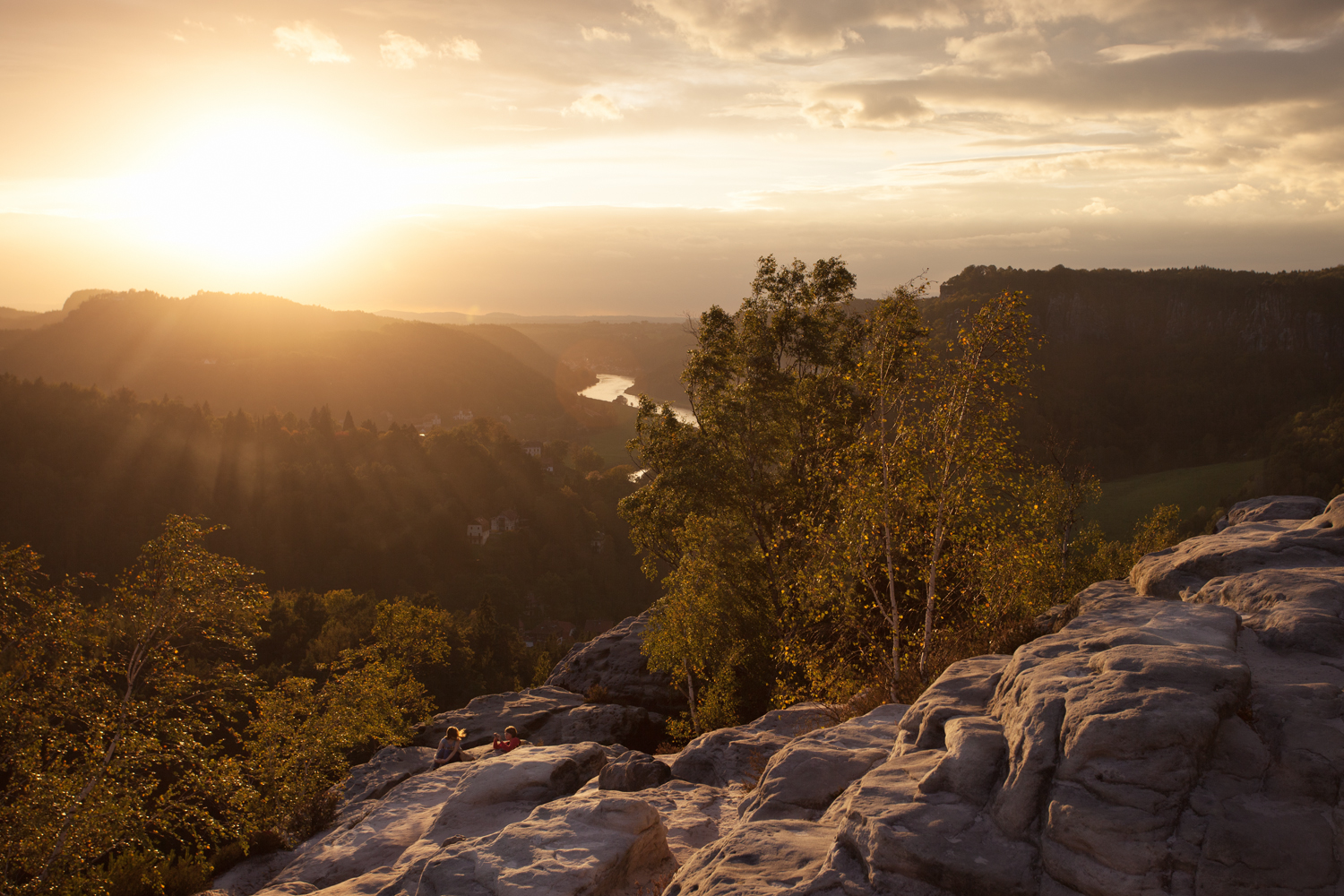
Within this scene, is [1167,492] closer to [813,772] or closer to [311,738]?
[311,738]

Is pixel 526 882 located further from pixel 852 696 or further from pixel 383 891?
pixel 852 696

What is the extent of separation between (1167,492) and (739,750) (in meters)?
137

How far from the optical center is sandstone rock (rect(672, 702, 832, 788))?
56.3ft

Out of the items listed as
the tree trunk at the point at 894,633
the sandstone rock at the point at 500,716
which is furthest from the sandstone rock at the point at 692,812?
the sandstone rock at the point at 500,716

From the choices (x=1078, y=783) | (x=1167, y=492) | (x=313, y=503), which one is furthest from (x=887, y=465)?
(x=1167, y=492)

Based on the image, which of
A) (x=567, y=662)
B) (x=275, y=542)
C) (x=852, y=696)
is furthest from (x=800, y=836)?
(x=275, y=542)

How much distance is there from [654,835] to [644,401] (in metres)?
18.4

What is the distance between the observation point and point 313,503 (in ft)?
427

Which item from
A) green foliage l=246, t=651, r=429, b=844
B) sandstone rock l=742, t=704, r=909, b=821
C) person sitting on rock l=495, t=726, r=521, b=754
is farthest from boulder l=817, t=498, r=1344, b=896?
green foliage l=246, t=651, r=429, b=844

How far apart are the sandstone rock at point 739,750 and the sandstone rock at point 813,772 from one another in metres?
4.78

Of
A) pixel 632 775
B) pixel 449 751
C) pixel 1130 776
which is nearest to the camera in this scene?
pixel 1130 776

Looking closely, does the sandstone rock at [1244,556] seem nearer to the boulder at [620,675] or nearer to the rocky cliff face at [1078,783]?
the rocky cliff face at [1078,783]

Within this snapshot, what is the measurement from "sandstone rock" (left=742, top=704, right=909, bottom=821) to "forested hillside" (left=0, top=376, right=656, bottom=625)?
349 ft

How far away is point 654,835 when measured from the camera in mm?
12836
